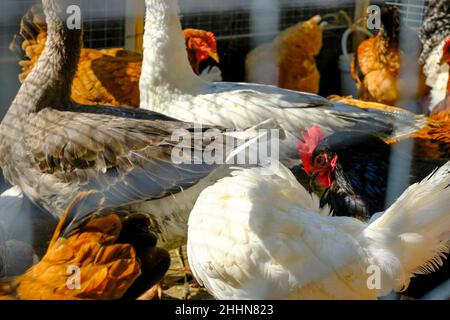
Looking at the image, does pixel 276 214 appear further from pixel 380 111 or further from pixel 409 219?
pixel 380 111

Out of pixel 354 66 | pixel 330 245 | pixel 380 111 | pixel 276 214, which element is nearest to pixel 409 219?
pixel 330 245

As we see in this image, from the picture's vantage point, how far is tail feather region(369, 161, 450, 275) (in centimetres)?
149

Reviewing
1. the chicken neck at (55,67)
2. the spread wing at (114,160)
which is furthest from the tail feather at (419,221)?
the chicken neck at (55,67)

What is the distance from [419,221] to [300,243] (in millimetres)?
291

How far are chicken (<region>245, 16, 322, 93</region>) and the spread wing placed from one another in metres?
0.73

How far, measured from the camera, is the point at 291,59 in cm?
248

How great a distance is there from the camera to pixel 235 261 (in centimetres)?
143

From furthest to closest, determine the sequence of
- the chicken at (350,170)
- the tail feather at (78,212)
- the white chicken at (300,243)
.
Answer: the chicken at (350,170) < the tail feather at (78,212) < the white chicken at (300,243)

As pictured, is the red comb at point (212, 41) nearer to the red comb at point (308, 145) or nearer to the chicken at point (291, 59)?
the chicken at point (291, 59)

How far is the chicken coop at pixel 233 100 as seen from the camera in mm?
1695

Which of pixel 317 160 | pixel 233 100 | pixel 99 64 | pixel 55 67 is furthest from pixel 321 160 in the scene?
pixel 99 64

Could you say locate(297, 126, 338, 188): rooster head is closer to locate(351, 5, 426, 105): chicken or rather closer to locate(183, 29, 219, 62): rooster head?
locate(183, 29, 219, 62): rooster head

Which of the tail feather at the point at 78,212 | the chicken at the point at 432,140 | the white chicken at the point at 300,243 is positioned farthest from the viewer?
the chicken at the point at 432,140
